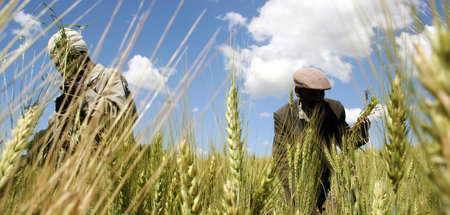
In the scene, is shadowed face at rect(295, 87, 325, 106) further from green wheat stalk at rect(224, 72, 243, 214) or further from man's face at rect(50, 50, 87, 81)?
man's face at rect(50, 50, 87, 81)

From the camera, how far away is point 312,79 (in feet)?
9.80

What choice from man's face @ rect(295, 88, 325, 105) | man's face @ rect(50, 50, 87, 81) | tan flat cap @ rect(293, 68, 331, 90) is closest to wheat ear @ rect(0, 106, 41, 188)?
man's face @ rect(50, 50, 87, 81)

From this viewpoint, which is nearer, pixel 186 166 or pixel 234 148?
pixel 186 166

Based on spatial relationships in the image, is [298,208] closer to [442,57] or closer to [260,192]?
[260,192]

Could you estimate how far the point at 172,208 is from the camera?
1377 millimetres

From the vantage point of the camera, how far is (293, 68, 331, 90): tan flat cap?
2914 mm

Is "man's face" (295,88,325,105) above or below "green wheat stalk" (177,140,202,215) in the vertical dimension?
above

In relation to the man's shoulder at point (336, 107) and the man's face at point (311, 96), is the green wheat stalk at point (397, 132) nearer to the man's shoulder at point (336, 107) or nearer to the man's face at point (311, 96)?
the man's face at point (311, 96)

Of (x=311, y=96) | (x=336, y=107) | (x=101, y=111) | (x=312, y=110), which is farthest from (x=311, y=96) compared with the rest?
(x=101, y=111)

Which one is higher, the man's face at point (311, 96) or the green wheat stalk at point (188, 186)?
the man's face at point (311, 96)

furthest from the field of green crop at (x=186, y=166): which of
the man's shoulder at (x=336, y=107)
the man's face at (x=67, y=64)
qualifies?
the man's shoulder at (x=336, y=107)

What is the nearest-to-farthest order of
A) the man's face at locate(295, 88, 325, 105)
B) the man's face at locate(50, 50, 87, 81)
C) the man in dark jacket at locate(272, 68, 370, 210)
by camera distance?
the man's face at locate(50, 50, 87, 81) → the man in dark jacket at locate(272, 68, 370, 210) → the man's face at locate(295, 88, 325, 105)

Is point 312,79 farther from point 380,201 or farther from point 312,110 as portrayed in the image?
point 380,201

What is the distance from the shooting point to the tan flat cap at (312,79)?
2914 mm
